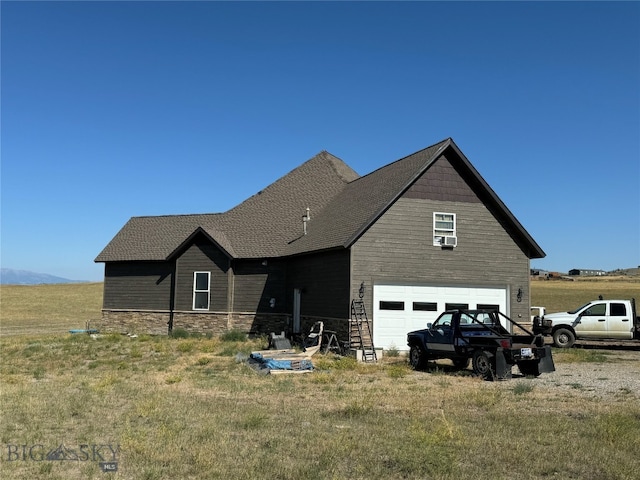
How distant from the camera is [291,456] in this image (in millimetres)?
7301

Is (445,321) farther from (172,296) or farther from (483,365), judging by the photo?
(172,296)

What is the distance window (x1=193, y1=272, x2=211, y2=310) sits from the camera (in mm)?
27078

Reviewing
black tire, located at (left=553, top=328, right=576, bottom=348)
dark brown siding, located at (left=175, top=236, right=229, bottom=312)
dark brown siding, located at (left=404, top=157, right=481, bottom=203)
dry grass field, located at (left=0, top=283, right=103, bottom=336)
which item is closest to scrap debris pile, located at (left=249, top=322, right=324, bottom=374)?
dark brown siding, located at (left=404, top=157, right=481, bottom=203)

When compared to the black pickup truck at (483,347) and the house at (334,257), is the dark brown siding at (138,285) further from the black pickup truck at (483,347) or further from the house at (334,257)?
the black pickup truck at (483,347)

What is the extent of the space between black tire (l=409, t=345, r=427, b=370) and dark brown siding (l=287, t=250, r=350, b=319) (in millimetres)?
3848

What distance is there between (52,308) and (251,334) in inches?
1361

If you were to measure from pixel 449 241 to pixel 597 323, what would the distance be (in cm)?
778

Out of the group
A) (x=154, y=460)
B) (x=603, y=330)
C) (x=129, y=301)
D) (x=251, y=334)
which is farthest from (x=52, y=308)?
(x=154, y=460)

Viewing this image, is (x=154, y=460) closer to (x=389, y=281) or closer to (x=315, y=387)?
(x=315, y=387)

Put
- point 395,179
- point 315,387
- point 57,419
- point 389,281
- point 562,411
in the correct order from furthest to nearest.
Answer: point 395,179 < point 389,281 < point 315,387 < point 562,411 < point 57,419

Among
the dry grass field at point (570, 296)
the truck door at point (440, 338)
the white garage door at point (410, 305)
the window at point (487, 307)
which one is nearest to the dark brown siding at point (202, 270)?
the white garage door at point (410, 305)

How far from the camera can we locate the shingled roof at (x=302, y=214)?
71.1 ft

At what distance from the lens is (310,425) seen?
905cm

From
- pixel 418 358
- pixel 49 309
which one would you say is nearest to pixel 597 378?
pixel 418 358
